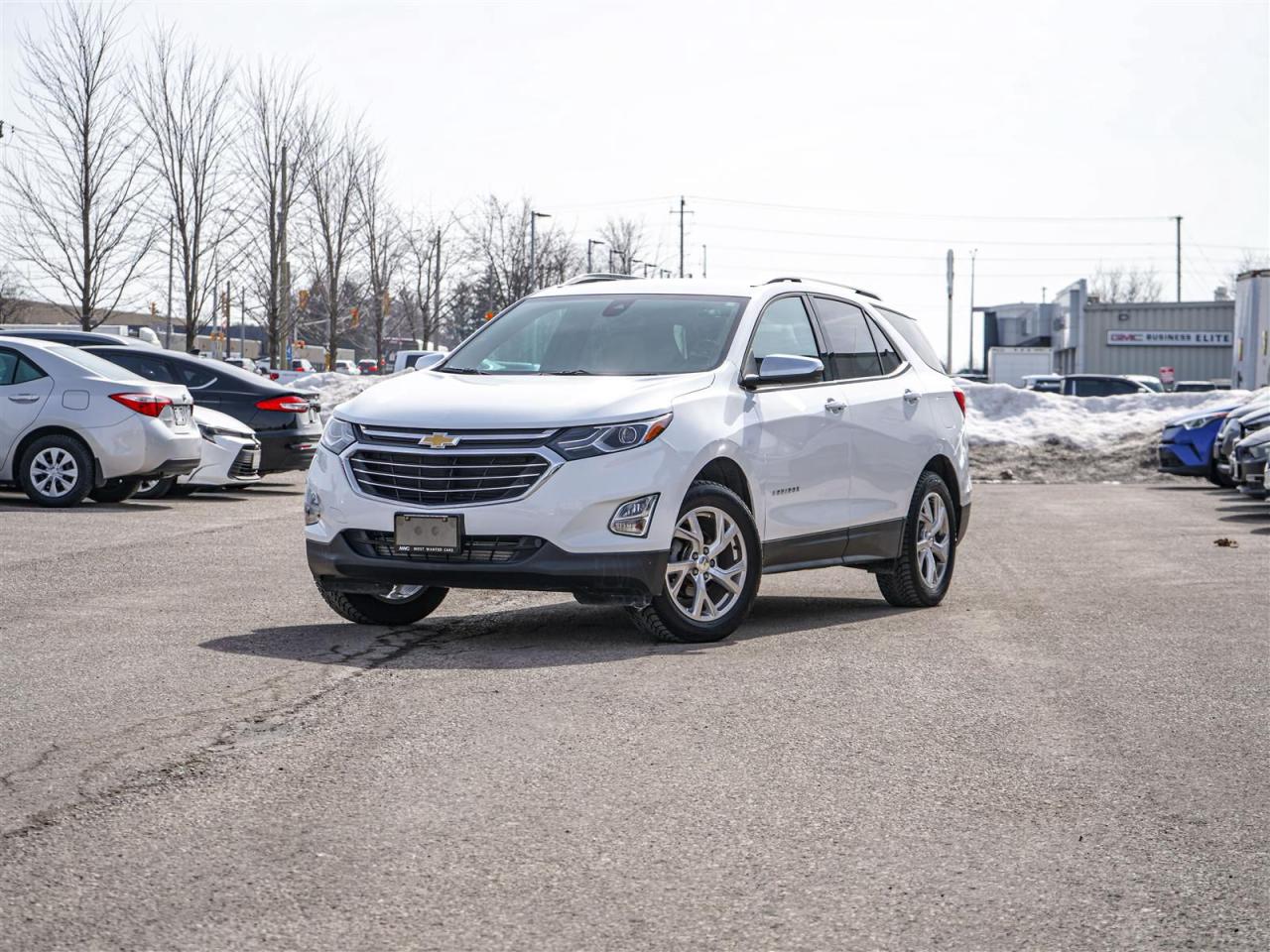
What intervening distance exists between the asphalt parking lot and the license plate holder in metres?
0.48

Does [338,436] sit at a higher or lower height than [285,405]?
lower

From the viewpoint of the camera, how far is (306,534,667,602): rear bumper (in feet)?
24.8

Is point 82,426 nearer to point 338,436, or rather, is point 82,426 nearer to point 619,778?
point 338,436

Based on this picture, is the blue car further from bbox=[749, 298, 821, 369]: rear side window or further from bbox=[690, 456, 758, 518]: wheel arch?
bbox=[690, 456, 758, 518]: wheel arch

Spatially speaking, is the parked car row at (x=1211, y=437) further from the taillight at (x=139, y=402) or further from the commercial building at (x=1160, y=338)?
the commercial building at (x=1160, y=338)

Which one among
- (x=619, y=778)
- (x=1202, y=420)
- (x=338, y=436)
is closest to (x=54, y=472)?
(x=338, y=436)

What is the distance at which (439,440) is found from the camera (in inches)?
304

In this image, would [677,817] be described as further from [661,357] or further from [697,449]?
[661,357]

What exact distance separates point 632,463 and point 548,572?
63cm

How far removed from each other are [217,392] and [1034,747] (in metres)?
14.9

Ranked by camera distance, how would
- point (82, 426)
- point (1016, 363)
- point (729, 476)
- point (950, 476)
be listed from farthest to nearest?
point (1016, 363), point (82, 426), point (950, 476), point (729, 476)

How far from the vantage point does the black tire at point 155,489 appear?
17844 millimetres

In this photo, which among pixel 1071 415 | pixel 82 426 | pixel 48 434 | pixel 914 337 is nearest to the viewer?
pixel 914 337

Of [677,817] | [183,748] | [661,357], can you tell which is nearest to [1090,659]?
[661,357]
